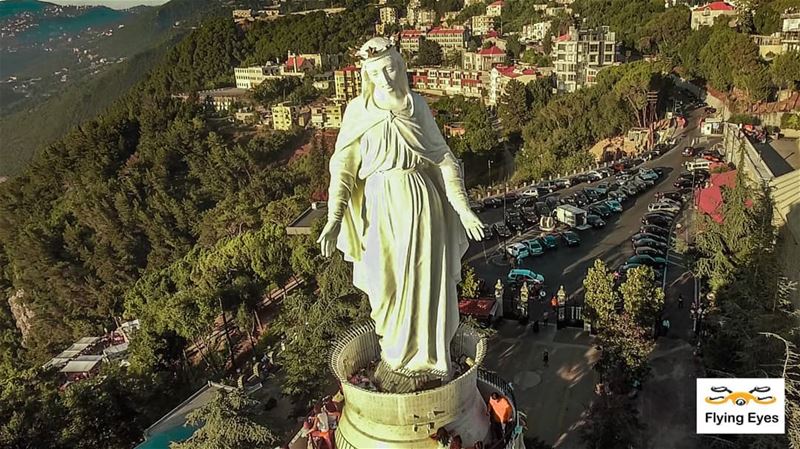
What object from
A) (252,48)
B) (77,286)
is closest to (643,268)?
(77,286)

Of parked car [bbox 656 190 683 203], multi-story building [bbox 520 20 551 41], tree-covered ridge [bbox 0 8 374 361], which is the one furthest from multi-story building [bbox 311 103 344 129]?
parked car [bbox 656 190 683 203]

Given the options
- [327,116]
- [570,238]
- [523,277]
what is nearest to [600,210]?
[570,238]

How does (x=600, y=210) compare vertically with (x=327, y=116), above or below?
above

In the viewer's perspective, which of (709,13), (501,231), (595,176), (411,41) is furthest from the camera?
(411,41)

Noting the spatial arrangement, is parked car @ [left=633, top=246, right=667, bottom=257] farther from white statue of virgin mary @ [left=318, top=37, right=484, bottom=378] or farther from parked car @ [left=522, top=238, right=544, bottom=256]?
white statue of virgin mary @ [left=318, top=37, right=484, bottom=378]

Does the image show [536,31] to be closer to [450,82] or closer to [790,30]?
[450,82]

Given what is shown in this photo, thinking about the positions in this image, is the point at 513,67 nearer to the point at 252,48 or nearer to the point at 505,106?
the point at 505,106
